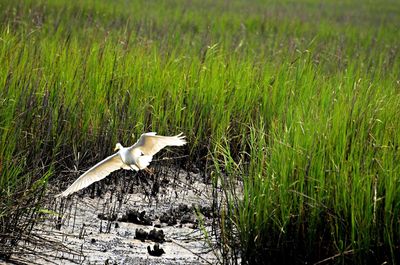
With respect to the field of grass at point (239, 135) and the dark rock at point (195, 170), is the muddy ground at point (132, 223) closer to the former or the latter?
the dark rock at point (195, 170)

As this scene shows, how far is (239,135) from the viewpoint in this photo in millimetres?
5367

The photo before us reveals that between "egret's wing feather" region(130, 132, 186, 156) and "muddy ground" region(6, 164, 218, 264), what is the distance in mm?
406

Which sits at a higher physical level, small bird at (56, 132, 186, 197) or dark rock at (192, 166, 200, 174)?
dark rock at (192, 166, 200, 174)

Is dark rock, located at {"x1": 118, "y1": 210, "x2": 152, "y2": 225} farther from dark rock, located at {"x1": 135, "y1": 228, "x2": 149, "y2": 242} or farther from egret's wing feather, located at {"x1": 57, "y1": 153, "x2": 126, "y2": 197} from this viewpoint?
egret's wing feather, located at {"x1": 57, "y1": 153, "x2": 126, "y2": 197}

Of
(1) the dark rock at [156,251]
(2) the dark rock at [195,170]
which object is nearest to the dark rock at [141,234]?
(1) the dark rock at [156,251]

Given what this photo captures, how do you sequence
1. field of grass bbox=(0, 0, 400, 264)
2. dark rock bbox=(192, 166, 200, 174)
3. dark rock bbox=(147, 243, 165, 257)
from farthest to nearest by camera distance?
1. dark rock bbox=(192, 166, 200, 174)
2. dark rock bbox=(147, 243, 165, 257)
3. field of grass bbox=(0, 0, 400, 264)

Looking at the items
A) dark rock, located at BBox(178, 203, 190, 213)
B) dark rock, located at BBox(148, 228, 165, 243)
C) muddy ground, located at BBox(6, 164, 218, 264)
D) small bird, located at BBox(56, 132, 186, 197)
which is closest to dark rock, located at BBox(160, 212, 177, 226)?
muddy ground, located at BBox(6, 164, 218, 264)

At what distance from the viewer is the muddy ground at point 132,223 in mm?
4141

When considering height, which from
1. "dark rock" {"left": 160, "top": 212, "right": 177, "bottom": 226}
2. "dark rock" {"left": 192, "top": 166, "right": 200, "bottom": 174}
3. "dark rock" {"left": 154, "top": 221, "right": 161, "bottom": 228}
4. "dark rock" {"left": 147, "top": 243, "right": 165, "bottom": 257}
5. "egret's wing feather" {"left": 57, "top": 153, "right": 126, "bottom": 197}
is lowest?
"dark rock" {"left": 147, "top": 243, "right": 165, "bottom": 257}

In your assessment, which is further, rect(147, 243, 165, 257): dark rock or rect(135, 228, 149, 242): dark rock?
rect(135, 228, 149, 242): dark rock

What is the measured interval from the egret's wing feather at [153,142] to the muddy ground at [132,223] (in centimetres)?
41

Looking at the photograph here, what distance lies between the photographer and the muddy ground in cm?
414

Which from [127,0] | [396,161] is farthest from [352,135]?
[127,0]

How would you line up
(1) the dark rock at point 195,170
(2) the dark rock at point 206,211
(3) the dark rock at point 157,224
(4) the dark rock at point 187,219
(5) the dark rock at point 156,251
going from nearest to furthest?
(5) the dark rock at point 156,251, (3) the dark rock at point 157,224, (4) the dark rock at point 187,219, (2) the dark rock at point 206,211, (1) the dark rock at point 195,170
